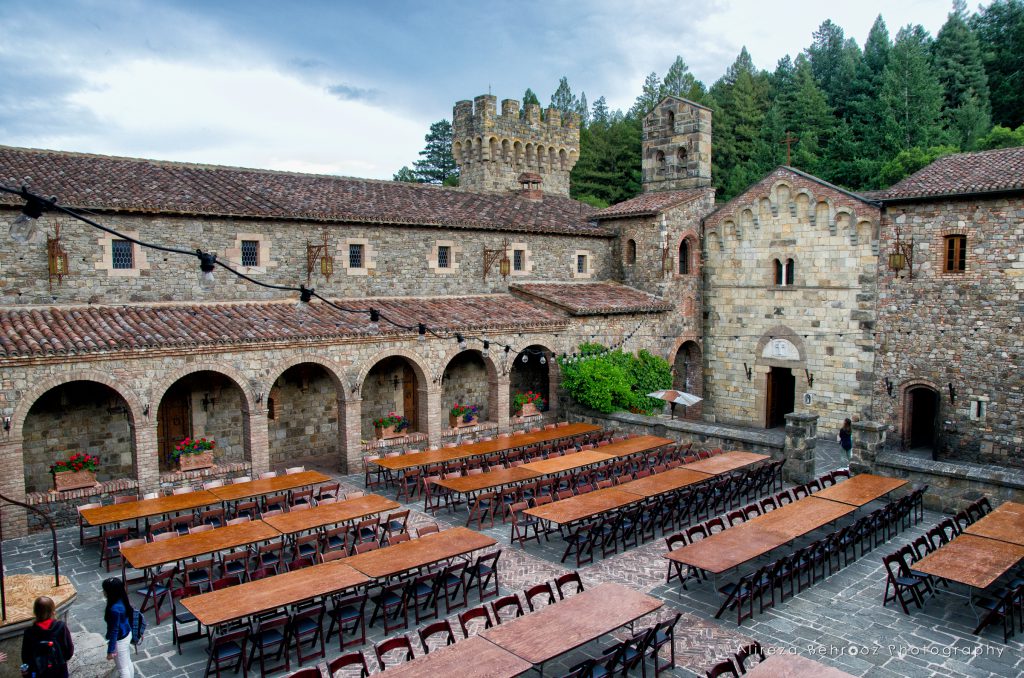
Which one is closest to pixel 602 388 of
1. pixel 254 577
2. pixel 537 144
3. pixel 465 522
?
pixel 465 522

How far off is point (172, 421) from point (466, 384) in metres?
8.64

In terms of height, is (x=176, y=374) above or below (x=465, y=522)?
above

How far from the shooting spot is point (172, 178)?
1948cm

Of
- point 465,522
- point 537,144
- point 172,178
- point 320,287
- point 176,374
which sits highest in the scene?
point 537,144

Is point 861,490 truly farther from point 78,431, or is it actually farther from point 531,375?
point 78,431

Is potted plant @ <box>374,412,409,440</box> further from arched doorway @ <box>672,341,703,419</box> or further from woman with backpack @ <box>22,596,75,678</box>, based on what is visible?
woman with backpack @ <box>22,596,75,678</box>

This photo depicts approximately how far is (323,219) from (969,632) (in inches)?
660

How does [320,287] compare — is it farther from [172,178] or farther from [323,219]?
[172,178]

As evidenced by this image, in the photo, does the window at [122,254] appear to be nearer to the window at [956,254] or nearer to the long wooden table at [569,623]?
the long wooden table at [569,623]

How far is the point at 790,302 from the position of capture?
78.5ft

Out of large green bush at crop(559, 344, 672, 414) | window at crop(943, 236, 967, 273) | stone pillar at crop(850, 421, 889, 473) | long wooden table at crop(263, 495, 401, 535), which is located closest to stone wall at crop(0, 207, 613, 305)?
large green bush at crop(559, 344, 672, 414)

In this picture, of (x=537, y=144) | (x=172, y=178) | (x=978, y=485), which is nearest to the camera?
(x=978, y=485)

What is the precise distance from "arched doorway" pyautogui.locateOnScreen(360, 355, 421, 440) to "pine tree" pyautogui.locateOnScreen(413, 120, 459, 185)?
45313 millimetres

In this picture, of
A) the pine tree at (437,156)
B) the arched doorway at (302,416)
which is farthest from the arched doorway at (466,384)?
the pine tree at (437,156)
